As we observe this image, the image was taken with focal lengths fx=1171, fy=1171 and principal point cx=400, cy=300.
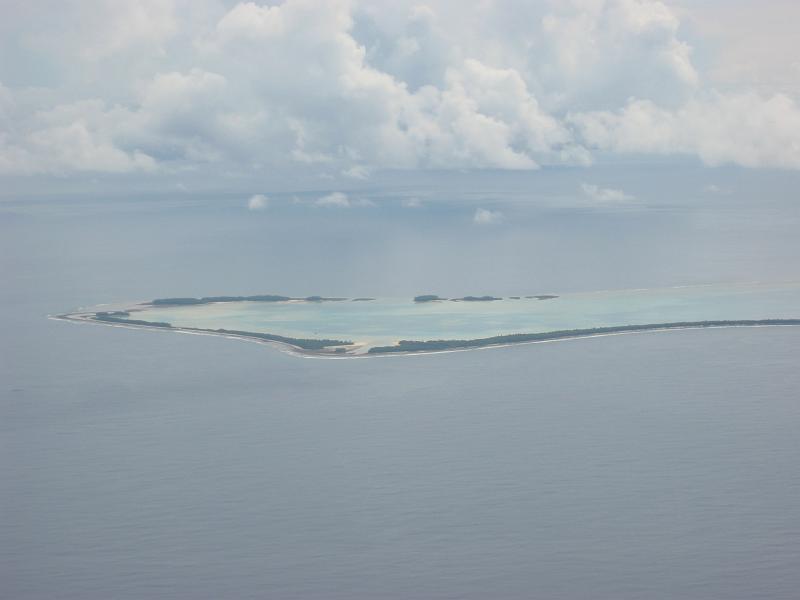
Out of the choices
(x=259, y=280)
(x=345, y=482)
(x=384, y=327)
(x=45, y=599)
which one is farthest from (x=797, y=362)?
(x=259, y=280)

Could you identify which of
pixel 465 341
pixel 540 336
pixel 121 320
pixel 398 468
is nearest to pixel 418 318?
pixel 465 341

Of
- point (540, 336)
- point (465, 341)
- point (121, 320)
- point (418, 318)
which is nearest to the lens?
point (465, 341)

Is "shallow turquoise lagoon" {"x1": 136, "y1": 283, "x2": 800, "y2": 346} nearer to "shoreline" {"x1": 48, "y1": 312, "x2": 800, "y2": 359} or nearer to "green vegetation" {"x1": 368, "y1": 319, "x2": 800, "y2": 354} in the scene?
"green vegetation" {"x1": 368, "y1": 319, "x2": 800, "y2": 354}

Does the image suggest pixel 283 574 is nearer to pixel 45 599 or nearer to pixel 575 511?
pixel 45 599

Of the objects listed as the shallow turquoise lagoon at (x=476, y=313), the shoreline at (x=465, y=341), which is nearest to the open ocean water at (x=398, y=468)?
the shoreline at (x=465, y=341)

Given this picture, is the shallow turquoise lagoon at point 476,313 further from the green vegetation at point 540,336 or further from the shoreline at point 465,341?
the shoreline at point 465,341

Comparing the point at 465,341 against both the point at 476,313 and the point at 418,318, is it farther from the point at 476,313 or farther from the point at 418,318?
the point at 476,313

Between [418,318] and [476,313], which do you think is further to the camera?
[476,313]

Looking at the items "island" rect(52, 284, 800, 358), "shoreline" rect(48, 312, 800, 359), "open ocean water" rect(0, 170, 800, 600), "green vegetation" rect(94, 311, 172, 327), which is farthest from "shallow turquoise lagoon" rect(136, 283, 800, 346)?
"open ocean water" rect(0, 170, 800, 600)
